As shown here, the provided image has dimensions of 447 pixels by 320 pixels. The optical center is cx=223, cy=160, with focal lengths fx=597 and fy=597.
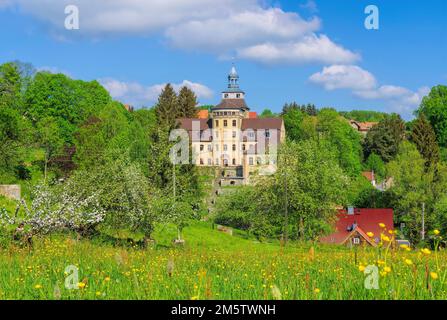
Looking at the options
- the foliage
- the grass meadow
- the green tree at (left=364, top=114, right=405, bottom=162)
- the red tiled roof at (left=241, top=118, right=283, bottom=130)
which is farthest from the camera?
the green tree at (left=364, top=114, right=405, bottom=162)

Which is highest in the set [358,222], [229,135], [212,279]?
[229,135]

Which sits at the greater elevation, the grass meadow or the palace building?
the palace building

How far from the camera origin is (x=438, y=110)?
93375 mm

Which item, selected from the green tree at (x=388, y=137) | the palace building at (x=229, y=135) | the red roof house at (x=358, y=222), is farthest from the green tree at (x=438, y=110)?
the red roof house at (x=358, y=222)

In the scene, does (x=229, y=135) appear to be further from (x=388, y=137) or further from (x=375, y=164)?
(x=388, y=137)

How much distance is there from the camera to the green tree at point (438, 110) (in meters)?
92.8

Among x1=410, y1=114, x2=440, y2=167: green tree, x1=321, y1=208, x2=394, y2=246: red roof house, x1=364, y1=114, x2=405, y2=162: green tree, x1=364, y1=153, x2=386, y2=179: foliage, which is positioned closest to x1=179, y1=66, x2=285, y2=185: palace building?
x1=364, y1=153, x2=386, y2=179: foliage

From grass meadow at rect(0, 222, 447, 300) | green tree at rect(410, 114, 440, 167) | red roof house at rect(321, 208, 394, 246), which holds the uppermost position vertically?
green tree at rect(410, 114, 440, 167)

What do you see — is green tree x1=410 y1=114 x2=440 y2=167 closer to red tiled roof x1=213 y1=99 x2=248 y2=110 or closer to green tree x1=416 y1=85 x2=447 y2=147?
green tree x1=416 y1=85 x2=447 y2=147

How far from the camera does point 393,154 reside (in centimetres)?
10750

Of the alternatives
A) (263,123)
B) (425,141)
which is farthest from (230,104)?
(425,141)

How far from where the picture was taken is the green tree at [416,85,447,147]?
92.8 m

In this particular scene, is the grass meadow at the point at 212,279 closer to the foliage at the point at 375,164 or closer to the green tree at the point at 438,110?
the green tree at the point at 438,110
